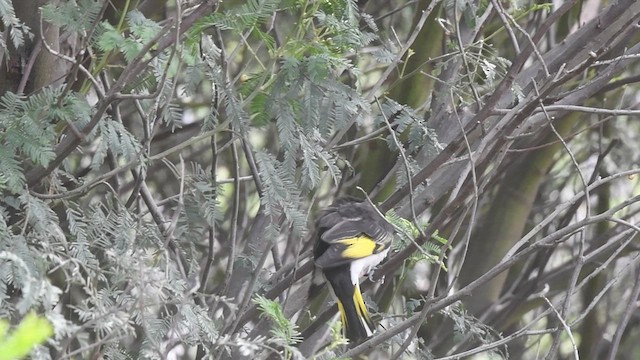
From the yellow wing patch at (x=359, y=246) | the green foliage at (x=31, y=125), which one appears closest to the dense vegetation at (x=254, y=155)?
the green foliage at (x=31, y=125)

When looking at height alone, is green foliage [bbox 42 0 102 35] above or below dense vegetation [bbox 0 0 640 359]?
above

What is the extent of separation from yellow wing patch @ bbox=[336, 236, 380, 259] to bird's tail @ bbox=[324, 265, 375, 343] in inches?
7.5

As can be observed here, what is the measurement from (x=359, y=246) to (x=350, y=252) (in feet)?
0.27

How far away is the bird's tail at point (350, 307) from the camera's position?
3672 millimetres

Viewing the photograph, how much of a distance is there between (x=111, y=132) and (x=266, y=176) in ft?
1.82

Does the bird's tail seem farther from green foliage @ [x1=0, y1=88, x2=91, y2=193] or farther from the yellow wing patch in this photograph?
green foliage @ [x1=0, y1=88, x2=91, y2=193]

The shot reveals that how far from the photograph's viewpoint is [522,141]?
5047mm

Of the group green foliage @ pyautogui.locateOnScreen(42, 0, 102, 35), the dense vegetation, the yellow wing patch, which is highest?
green foliage @ pyautogui.locateOnScreen(42, 0, 102, 35)

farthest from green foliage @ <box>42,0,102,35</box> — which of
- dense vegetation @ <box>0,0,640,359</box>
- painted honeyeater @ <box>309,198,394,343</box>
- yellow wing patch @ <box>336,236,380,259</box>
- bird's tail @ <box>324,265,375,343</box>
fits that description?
yellow wing patch @ <box>336,236,380,259</box>

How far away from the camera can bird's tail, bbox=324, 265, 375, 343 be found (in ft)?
12.0

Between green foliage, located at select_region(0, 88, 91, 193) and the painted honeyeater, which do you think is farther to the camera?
the painted honeyeater

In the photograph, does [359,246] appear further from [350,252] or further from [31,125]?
[31,125]

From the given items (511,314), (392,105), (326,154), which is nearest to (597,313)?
(511,314)

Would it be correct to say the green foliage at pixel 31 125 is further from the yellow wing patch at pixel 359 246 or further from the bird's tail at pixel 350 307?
the yellow wing patch at pixel 359 246
